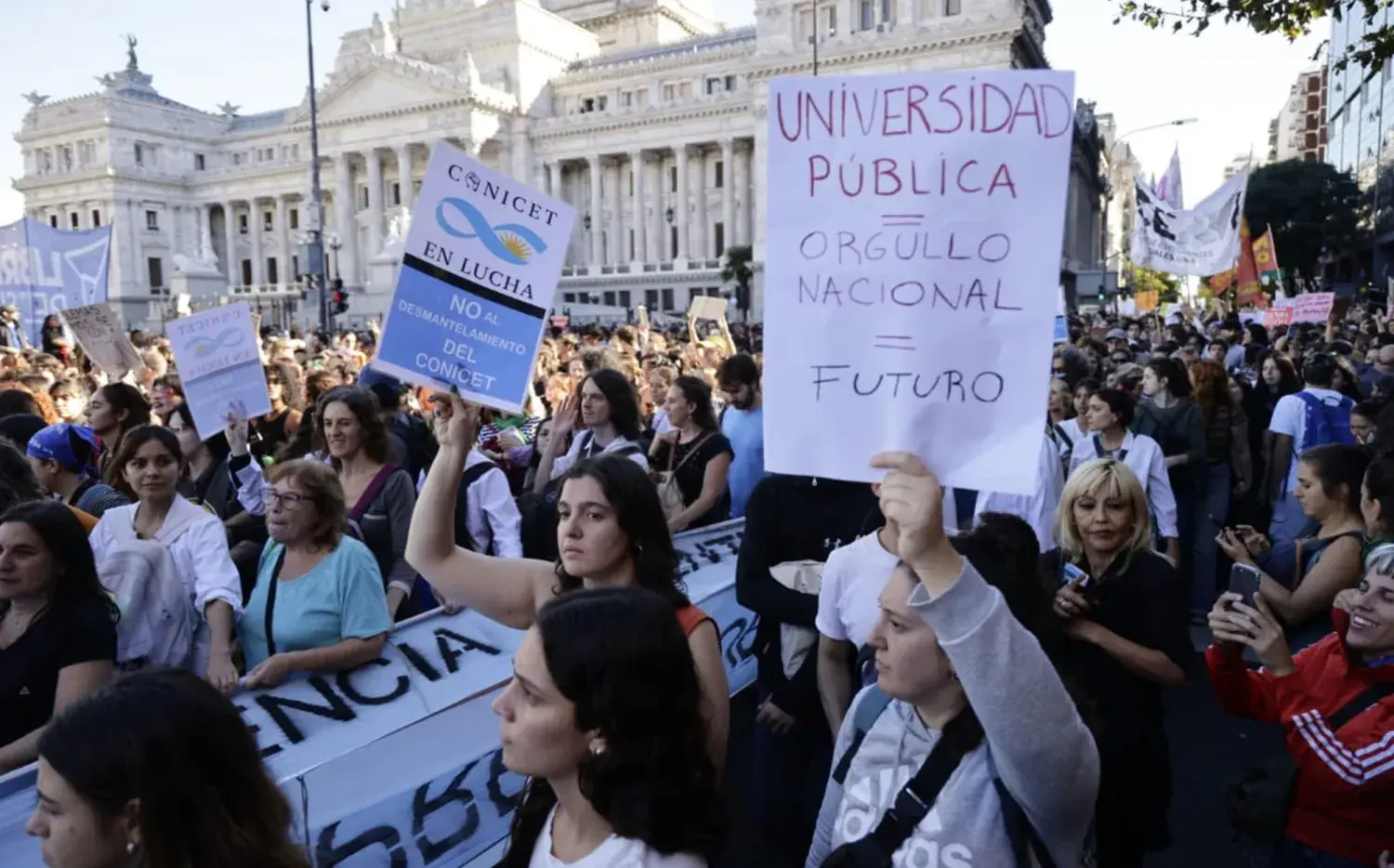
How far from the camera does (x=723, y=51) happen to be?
6444 cm

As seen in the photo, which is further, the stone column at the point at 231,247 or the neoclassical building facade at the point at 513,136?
the stone column at the point at 231,247

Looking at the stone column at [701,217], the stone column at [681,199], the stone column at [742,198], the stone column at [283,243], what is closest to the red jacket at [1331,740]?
the stone column at [742,198]

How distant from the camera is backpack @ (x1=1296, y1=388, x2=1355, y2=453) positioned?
709 centimetres

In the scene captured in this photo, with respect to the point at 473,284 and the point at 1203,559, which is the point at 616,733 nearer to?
the point at 473,284

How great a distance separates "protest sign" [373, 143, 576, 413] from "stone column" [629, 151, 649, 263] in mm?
61013

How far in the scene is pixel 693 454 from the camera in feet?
18.3

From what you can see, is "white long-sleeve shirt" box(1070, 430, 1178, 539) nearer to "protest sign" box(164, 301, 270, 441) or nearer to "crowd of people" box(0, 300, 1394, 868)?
"crowd of people" box(0, 300, 1394, 868)

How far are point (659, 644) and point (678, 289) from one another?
60.6m

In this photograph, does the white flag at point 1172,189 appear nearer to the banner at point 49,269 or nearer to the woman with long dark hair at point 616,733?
the banner at point 49,269

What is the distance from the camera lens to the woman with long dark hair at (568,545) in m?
2.74

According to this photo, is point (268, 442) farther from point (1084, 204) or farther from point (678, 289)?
point (1084, 204)

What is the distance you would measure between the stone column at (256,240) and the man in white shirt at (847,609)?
8117 centimetres

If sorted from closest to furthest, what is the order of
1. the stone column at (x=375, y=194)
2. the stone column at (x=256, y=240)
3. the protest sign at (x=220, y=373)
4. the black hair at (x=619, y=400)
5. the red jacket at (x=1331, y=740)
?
1. the red jacket at (x=1331, y=740)
2. the black hair at (x=619, y=400)
3. the protest sign at (x=220, y=373)
4. the stone column at (x=375, y=194)
5. the stone column at (x=256, y=240)

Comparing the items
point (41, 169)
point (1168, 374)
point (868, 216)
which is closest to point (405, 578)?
point (868, 216)
